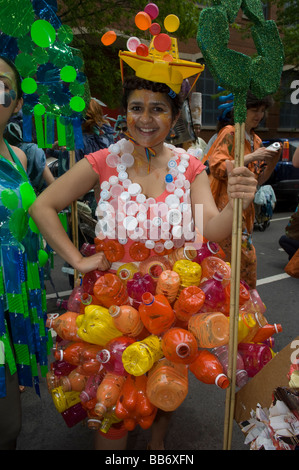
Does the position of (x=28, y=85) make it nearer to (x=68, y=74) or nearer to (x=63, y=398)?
(x=68, y=74)

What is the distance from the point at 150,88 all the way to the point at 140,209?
20.1 inches

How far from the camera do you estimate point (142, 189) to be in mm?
1739

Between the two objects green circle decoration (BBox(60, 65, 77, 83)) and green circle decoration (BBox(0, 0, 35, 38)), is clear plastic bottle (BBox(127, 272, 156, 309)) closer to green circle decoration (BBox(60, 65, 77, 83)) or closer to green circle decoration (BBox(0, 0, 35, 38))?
green circle decoration (BBox(60, 65, 77, 83))

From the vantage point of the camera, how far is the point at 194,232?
1.76 m

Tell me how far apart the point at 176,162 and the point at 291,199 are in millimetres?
9364

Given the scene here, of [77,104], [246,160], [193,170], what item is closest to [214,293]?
[193,170]

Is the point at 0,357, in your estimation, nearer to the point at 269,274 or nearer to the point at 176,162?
the point at 176,162

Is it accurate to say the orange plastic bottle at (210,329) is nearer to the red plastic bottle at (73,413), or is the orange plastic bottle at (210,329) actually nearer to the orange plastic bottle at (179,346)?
the orange plastic bottle at (179,346)

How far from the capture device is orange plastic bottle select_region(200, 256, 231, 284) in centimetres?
162

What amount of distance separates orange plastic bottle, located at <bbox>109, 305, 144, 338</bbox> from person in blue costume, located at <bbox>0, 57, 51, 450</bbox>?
45cm

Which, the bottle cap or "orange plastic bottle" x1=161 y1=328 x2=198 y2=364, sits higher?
"orange plastic bottle" x1=161 y1=328 x2=198 y2=364

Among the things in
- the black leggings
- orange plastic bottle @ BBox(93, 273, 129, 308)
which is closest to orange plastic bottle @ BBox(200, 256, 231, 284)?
orange plastic bottle @ BBox(93, 273, 129, 308)
